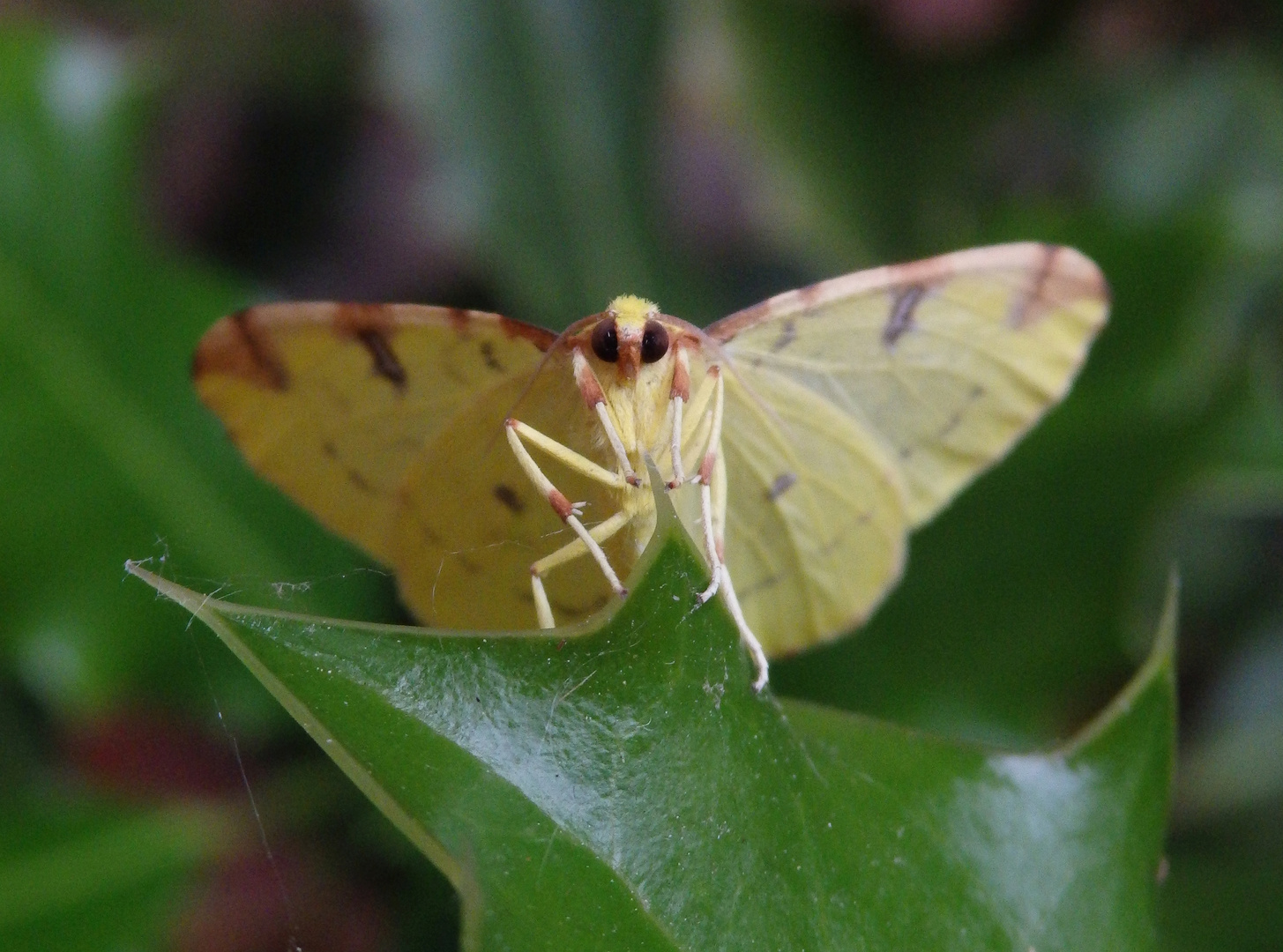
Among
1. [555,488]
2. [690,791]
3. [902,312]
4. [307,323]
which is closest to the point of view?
[690,791]

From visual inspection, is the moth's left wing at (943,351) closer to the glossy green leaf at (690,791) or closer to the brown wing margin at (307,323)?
the brown wing margin at (307,323)

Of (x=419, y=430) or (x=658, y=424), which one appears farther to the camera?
(x=419, y=430)

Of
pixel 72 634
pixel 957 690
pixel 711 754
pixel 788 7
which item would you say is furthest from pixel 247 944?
pixel 788 7

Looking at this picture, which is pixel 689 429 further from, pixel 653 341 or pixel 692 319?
pixel 692 319

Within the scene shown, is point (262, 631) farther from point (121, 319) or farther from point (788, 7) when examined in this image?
point (788, 7)

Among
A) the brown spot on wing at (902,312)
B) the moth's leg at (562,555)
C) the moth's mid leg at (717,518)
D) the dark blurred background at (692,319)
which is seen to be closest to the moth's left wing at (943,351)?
the brown spot on wing at (902,312)

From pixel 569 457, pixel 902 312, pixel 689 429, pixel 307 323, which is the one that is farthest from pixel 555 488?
pixel 902 312
